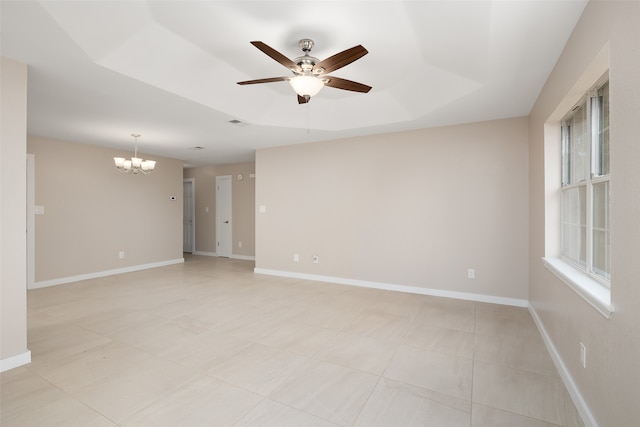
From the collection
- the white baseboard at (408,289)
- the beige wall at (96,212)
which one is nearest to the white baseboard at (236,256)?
the beige wall at (96,212)

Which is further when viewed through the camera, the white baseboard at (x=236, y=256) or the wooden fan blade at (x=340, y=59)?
the white baseboard at (x=236, y=256)

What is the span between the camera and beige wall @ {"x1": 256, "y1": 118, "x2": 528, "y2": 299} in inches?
154

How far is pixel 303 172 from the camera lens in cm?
538

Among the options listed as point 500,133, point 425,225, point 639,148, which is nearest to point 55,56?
point 639,148

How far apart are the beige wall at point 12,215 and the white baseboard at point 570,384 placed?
12.9ft

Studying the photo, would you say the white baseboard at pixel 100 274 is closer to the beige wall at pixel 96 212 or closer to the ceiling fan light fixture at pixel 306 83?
the beige wall at pixel 96 212

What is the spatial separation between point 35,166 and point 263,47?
5.05 m

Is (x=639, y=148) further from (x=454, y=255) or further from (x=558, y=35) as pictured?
(x=454, y=255)

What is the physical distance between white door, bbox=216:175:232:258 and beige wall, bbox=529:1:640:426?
6.88m

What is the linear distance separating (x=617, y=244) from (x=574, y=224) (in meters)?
1.30

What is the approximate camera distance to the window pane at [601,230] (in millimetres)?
1868

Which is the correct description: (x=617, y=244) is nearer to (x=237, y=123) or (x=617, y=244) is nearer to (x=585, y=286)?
(x=585, y=286)

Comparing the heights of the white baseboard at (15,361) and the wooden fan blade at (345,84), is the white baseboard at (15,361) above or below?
below

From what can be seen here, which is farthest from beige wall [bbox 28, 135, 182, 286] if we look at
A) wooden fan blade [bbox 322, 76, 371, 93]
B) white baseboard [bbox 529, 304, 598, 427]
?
white baseboard [bbox 529, 304, 598, 427]
